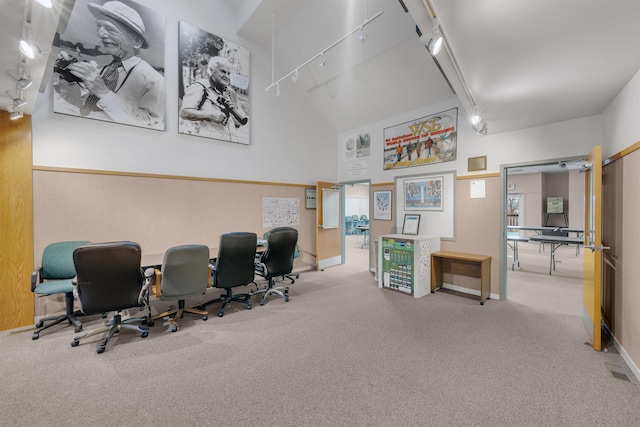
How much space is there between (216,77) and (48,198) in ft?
10.1

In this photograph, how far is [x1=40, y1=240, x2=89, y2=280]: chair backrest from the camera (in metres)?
3.21

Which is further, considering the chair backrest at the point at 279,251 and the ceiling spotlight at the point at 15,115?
the chair backrest at the point at 279,251

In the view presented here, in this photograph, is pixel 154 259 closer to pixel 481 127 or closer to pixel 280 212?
pixel 280 212

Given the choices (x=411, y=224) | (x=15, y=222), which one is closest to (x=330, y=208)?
(x=411, y=224)

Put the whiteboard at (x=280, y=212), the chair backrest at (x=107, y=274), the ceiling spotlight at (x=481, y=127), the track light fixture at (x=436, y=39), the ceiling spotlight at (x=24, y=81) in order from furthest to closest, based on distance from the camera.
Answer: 1. the whiteboard at (x=280, y=212)
2. the ceiling spotlight at (x=481, y=127)
3. the chair backrest at (x=107, y=274)
4. the ceiling spotlight at (x=24, y=81)
5. the track light fixture at (x=436, y=39)

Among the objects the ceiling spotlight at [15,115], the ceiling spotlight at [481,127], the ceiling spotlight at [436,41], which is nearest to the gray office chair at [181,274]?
the ceiling spotlight at [15,115]

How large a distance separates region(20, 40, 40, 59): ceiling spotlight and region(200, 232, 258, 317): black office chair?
2.16m

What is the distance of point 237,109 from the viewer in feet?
16.3

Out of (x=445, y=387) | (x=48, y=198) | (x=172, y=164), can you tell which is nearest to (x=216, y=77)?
(x=172, y=164)

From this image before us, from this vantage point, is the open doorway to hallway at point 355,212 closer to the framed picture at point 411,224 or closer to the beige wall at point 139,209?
the framed picture at point 411,224

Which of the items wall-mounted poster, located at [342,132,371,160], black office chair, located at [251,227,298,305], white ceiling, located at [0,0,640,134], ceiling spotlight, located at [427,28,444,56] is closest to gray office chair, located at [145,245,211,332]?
black office chair, located at [251,227,298,305]

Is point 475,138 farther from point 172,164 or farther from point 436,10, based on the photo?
point 172,164

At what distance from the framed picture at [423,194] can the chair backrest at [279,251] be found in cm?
246

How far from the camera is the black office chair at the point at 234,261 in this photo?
3.35 m
